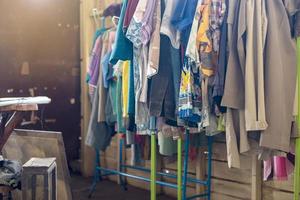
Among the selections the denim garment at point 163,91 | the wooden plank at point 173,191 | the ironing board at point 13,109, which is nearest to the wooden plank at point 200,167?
the wooden plank at point 173,191

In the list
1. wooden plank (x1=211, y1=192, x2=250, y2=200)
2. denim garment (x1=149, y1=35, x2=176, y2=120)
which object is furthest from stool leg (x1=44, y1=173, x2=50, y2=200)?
wooden plank (x1=211, y1=192, x2=250, y2=200)

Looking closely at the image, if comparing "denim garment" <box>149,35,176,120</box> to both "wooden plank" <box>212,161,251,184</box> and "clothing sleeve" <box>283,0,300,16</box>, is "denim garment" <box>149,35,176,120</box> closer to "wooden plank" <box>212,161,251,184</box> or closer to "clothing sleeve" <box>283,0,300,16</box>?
"clothing sleeve" <box>283,0,300,16</box>

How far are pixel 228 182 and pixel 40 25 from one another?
A: 2.26 m

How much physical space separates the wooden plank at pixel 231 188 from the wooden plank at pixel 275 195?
0.14 metres

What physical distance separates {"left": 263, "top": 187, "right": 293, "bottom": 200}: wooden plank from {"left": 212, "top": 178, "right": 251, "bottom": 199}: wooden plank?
14 cm

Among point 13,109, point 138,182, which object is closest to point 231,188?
point 138,182

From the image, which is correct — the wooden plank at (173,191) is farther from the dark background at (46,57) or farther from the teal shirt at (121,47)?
the teal shirt at (121,47)

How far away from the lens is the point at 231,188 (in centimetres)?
288

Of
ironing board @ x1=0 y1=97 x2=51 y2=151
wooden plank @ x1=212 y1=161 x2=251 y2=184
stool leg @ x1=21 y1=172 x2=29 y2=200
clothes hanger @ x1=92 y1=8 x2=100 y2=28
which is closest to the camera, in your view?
stool leg @ x1=21 y1=172 x2=29 y2=200

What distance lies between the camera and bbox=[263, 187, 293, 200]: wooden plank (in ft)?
8.37

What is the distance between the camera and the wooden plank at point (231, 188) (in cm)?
279

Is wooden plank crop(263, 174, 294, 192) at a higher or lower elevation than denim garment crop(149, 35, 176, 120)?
lower

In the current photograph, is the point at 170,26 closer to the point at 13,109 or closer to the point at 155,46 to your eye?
the point at 155,46

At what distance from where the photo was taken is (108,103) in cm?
316
